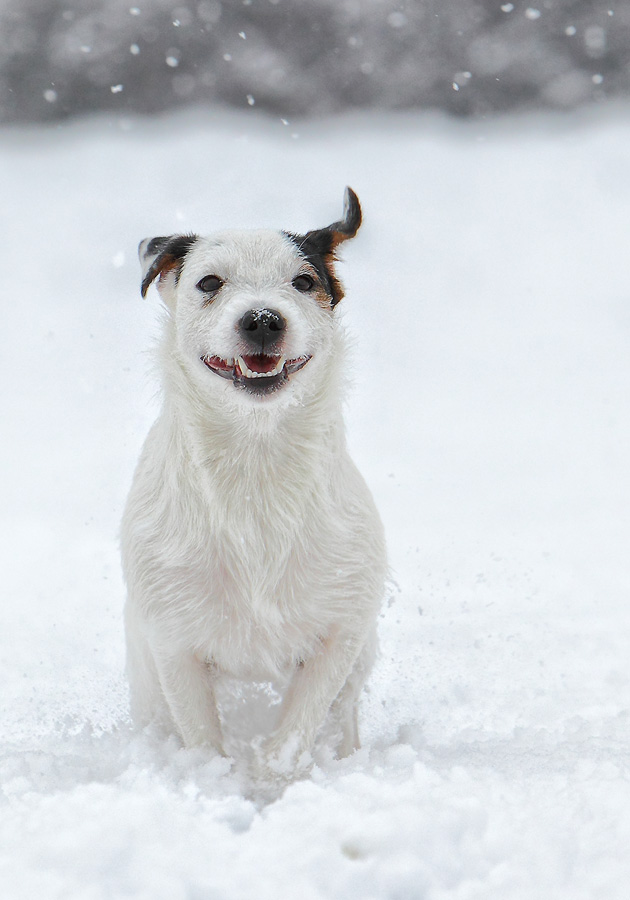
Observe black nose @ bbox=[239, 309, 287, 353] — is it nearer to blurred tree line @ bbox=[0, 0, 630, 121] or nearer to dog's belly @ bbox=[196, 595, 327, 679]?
dog's belly @ bbox=[196, 595, 327, 679]

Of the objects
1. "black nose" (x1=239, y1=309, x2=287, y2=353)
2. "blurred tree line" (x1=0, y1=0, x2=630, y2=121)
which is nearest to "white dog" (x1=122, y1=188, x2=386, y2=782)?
"black nose" (x1=239, y1=309, x2=287, y2=353)

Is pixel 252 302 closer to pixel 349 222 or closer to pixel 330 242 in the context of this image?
pixel 330 242

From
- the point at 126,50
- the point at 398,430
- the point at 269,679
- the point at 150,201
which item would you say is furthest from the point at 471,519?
the point at 126,50

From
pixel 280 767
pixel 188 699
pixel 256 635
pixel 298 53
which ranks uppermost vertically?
pixel 298 53

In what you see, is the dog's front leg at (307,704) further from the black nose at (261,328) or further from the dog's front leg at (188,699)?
the black nose at (261,328)

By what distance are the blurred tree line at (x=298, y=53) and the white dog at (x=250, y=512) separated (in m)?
6.36

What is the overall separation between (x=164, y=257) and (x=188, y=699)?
158 cm

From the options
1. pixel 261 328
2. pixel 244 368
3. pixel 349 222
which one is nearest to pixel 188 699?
pixel 244 368

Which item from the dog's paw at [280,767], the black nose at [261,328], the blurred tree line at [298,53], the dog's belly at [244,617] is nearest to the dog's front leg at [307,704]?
the dog's paw at [280,767]

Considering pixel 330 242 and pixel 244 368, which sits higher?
pixel 330 242

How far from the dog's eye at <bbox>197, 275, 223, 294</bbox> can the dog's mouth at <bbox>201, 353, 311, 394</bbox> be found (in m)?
0.26

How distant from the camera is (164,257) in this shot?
307 cm

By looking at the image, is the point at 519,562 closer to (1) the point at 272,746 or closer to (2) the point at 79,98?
(1) the point at 272,746

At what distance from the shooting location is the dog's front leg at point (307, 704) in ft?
9.73
